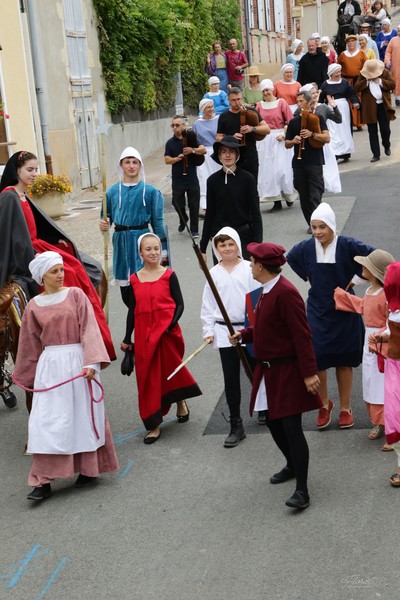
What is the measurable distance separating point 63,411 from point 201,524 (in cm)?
124

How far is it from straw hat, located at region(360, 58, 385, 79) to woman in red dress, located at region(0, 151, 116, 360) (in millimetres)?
12638

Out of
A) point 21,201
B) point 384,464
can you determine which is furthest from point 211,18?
point 384,464

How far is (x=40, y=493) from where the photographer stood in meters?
6.80

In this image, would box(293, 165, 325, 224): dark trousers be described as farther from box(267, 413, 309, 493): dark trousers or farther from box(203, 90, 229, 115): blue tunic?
box(267, 413, 309, 493): dark trousers

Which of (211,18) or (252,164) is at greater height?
(211,18)

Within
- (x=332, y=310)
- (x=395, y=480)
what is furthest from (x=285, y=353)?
(x=332, y=310)

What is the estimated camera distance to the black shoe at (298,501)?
6.18 m

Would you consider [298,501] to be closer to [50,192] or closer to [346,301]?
[346,301]

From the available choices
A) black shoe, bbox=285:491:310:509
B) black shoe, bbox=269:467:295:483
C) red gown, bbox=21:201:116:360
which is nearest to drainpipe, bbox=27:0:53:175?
red gown, bbox=21:201:116:360

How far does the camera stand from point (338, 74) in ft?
64.3

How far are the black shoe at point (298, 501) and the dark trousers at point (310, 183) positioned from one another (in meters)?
7.88

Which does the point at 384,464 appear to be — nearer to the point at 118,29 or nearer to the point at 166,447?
the point at 166,447

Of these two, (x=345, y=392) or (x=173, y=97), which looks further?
(x=173, y=97)

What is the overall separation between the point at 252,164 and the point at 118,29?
37.8 ft
